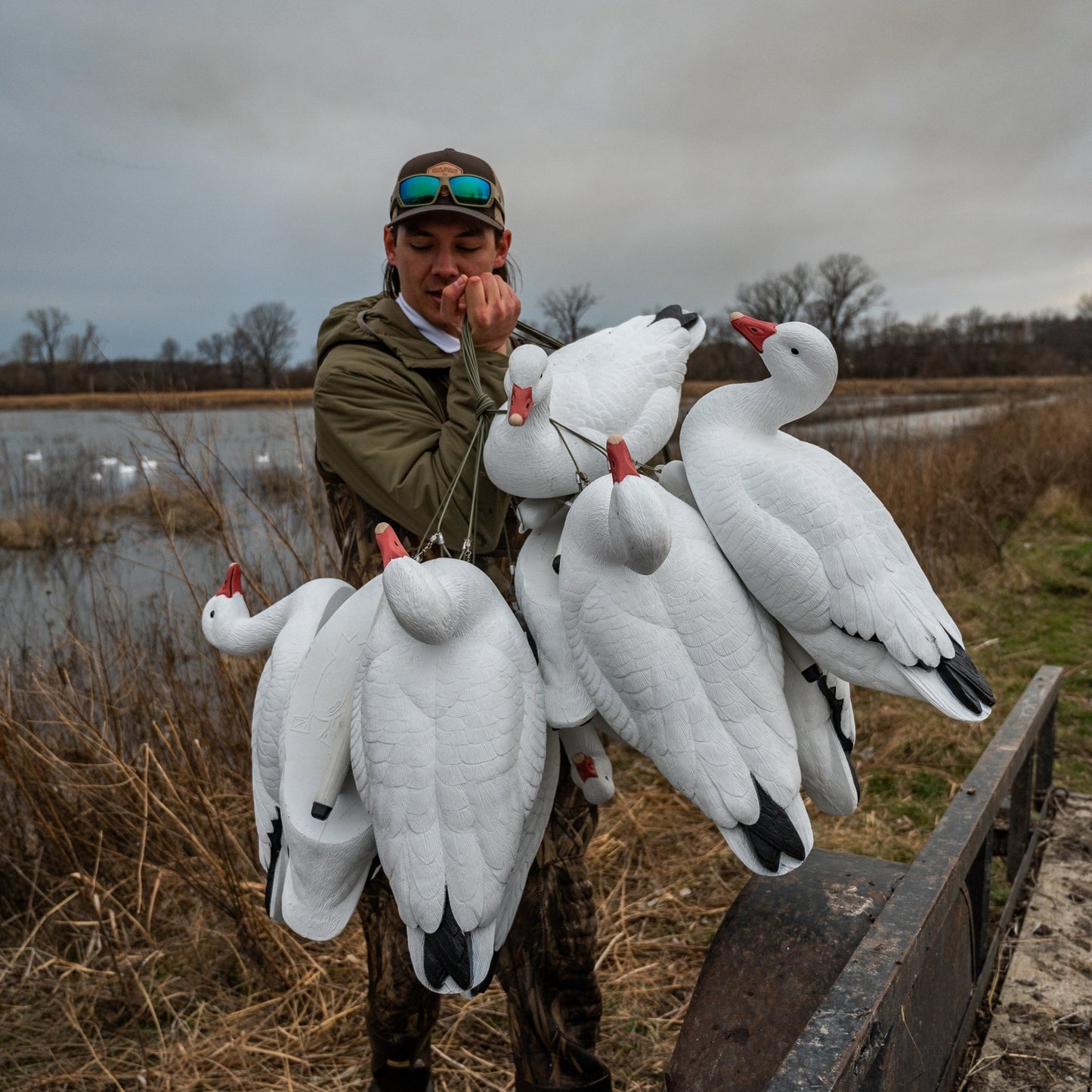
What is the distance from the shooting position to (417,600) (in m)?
0.97

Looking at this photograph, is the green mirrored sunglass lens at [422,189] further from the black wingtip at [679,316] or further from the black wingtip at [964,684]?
the black wingtip at [964,684]

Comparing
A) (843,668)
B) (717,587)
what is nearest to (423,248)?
(717,587)

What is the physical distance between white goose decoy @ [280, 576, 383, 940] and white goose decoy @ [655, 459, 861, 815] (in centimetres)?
53

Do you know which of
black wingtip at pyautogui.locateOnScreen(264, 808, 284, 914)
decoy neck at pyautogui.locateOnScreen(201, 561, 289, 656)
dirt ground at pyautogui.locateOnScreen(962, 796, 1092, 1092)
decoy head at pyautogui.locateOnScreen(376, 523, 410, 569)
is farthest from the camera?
dirt ground at pyautogui.locateOnScreen(962, 796, 1092, 1092)

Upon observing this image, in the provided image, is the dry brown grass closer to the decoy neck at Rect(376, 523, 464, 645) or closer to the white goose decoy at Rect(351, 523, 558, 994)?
the white goose decoy at Rect(351, 523, 558, 994)

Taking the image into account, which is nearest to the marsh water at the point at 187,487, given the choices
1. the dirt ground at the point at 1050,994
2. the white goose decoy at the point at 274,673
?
the white goose decoy at the point at 274,673

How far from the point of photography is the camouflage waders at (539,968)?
1527mm

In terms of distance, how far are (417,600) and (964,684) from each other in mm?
652

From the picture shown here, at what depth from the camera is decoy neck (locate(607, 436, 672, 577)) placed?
910 mm

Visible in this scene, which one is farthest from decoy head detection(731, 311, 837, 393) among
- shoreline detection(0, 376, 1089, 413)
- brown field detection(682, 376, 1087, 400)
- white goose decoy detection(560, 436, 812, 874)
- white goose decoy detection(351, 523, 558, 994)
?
brown field detection(682, 376, 1087, 400)

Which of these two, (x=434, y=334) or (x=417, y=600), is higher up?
(x=434, y=334)

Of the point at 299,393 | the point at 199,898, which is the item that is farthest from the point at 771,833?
the point at 299,393

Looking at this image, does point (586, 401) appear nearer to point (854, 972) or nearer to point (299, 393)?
point (854, 972)

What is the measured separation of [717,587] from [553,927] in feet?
2.82
